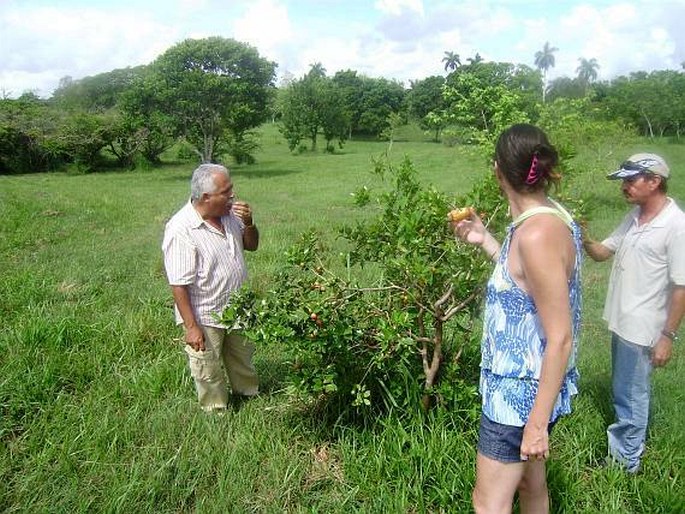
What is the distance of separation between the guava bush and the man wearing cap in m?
0.71

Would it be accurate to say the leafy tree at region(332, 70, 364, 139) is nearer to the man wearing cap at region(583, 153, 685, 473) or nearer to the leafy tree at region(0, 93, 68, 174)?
the leafy tree at region(0, 93, 68, 174)

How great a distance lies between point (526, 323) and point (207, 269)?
2179 millimetres

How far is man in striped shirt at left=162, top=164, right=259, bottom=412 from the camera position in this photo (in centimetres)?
354

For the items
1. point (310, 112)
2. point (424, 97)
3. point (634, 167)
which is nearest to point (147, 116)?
point (310, 112)

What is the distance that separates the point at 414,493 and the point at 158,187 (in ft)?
60.5

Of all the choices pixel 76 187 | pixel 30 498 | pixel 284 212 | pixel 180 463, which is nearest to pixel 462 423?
pixel 180 463

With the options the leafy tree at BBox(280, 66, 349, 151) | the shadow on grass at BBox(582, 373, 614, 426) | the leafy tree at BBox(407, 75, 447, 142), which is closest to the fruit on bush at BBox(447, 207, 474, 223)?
the shadow on grass at BBox(582, 373, 614, 426)

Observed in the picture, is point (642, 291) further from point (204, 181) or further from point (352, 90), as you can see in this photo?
point (352, 90)

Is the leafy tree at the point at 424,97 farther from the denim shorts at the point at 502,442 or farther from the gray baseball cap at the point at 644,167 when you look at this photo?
the denim shorts at the point at 502,442

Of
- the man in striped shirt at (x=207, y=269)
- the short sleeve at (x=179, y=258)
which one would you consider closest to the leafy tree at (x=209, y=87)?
the man in striped shirt at (x=207, y=269)

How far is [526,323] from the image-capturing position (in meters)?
2.07

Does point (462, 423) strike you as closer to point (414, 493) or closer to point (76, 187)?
point (414, 493)

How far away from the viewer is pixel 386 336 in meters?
2.89

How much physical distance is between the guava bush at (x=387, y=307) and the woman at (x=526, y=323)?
31.8 inches
